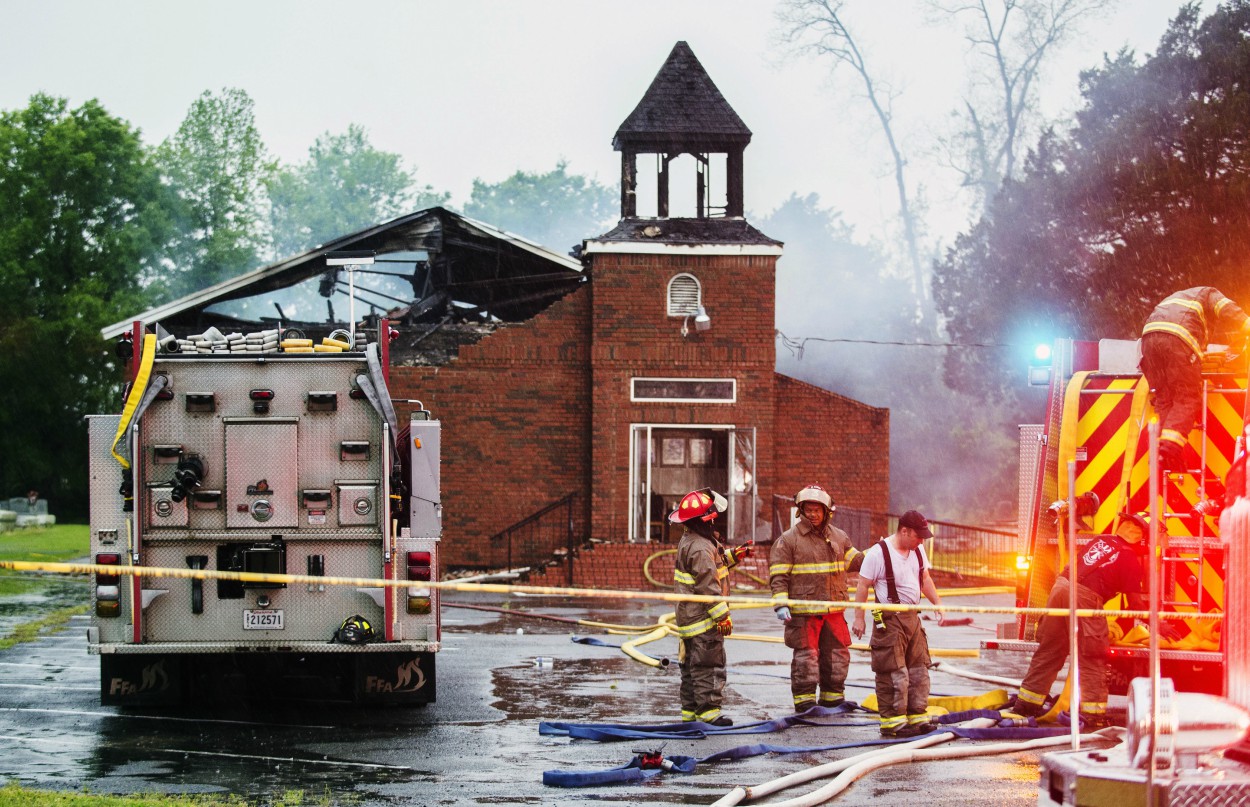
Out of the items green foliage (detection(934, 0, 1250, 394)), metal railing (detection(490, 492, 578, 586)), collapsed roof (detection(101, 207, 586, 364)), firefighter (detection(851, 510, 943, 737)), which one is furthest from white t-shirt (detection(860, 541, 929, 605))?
green foliage (detection(934, 0, 1250, 394))

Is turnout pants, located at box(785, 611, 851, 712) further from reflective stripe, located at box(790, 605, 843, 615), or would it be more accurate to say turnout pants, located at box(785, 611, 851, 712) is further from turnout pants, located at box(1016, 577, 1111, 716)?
turnout pants, located at box(1016, 577, 1111, 716)

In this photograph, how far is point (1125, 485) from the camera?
36.5ft

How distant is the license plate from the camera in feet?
37.7

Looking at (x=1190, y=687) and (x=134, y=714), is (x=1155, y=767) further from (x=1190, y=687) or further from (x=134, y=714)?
(x=134, y=714)

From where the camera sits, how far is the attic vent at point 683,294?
28.0 metres

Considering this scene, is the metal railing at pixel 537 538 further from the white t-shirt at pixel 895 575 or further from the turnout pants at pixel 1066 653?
the turnout pants at pixel 1066 653

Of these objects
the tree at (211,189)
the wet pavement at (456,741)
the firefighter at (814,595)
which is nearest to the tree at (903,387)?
the tree at (211,189)

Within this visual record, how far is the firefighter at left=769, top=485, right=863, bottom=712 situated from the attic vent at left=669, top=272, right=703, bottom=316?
15678 mm

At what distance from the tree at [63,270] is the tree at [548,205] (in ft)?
159

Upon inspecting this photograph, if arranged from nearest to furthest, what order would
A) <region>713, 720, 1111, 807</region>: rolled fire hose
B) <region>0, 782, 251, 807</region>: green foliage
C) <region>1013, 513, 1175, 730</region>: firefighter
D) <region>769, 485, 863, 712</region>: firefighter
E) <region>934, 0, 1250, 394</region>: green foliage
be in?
1. <region>0, 782, 251, 807</region>: green foliage
2. <region>713, 720, 1111, 807</region>: rolled fire hose
3. <region>1013, 513, 1175, 730</region>: firefighter
4. <region>769, 485, 863, 712</region>: firefighter
5. <region>934, 0, 1250, 394</region>: green foliage

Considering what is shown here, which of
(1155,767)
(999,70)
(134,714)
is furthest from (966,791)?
(999,70)

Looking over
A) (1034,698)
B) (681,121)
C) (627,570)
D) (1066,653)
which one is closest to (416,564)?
(1034,698)

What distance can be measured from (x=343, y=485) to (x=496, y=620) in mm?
8524

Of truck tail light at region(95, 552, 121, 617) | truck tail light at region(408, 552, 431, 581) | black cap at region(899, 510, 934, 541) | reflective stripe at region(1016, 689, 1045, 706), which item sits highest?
black cap at region(899, 510, 934, 541)
